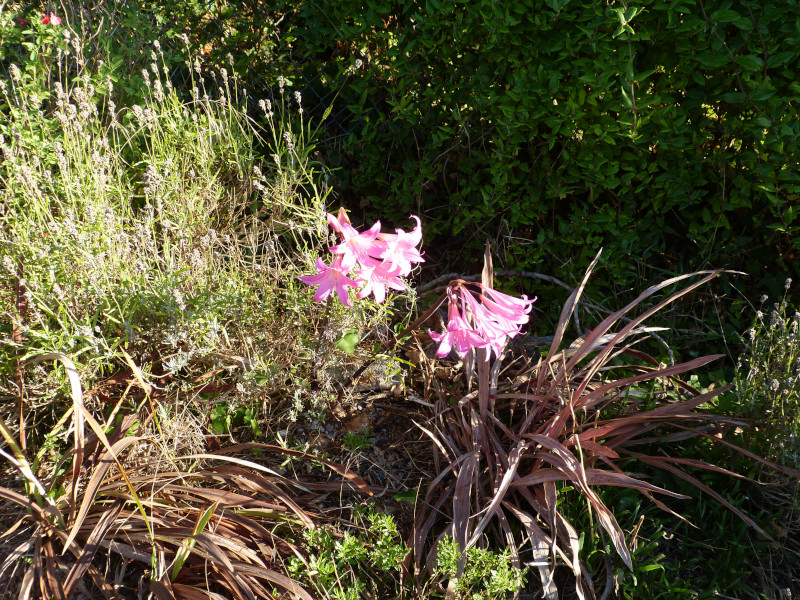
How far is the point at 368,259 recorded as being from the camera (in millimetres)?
2041

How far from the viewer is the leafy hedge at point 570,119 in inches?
110

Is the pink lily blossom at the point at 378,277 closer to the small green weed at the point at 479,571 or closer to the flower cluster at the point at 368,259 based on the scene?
the flower cluster at the point at 368,259

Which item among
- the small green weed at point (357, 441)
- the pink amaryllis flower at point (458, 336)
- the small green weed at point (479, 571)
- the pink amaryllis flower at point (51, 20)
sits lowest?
the small green weed at point (357, 441)

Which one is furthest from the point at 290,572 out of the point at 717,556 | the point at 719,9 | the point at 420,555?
the point at 719,9

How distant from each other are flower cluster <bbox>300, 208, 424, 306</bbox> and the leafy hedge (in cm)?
138

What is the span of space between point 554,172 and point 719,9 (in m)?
0.99

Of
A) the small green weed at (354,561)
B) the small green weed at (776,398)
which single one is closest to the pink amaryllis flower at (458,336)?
the small green weed at (354,561)

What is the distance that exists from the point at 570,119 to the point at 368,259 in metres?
1.51

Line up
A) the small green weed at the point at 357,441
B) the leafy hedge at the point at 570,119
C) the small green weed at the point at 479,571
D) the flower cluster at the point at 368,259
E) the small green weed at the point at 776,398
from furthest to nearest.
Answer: the leafy hedge at the point at 570,119 → the small green weed at the point at 357,441 → the small green weed at the point at 776,398 → the flower cluster at the point at 368,259 → the small green weed at the point at 479,571

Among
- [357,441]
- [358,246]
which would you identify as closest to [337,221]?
[358,246]

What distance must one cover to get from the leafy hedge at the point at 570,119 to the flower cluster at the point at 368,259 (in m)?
1.38

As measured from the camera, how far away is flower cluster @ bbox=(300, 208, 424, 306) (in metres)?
1.99

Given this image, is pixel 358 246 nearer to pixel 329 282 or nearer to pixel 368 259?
pixel 368 259

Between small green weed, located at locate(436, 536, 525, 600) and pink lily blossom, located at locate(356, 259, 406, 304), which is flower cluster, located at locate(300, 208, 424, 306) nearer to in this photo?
pink lily blossom, located at locate(356, 259, 406, 304)
